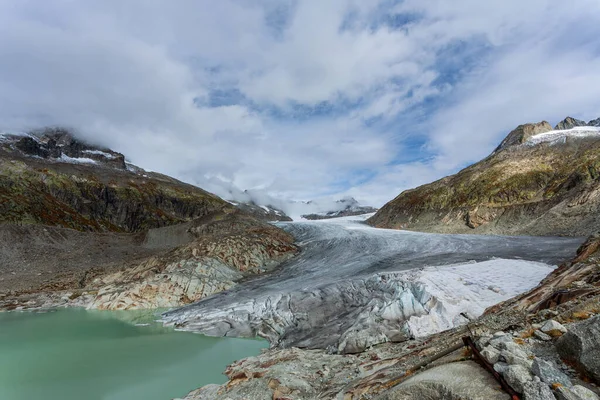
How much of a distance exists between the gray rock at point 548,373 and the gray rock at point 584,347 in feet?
0.74

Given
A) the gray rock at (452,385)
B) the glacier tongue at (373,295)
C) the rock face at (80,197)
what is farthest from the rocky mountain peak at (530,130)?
the rock face at (80,197)

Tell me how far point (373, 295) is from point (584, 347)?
14383mm

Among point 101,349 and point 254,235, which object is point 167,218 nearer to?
point 254,235

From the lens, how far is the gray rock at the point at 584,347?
3070 mm

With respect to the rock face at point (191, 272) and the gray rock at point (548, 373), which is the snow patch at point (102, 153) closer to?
the rock face at point (191, 272)

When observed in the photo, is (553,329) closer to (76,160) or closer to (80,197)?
(80,197)

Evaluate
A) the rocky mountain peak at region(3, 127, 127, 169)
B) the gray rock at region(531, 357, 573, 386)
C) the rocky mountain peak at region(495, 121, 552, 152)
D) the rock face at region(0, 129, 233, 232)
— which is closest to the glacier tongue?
the gray rock at region(531, 357, 573, 386)

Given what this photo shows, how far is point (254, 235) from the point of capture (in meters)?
37.6

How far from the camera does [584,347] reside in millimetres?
3236

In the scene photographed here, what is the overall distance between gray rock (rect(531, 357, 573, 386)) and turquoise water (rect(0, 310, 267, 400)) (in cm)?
1128

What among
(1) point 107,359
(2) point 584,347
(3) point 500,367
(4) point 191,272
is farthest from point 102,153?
(2) point 584,347

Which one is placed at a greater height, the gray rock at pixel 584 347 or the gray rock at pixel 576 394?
the gray rock at pixel 584 347

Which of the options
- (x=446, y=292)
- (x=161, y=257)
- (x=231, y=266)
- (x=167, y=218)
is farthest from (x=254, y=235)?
(x=167, y=218)

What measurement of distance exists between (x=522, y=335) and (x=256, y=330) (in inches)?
618
